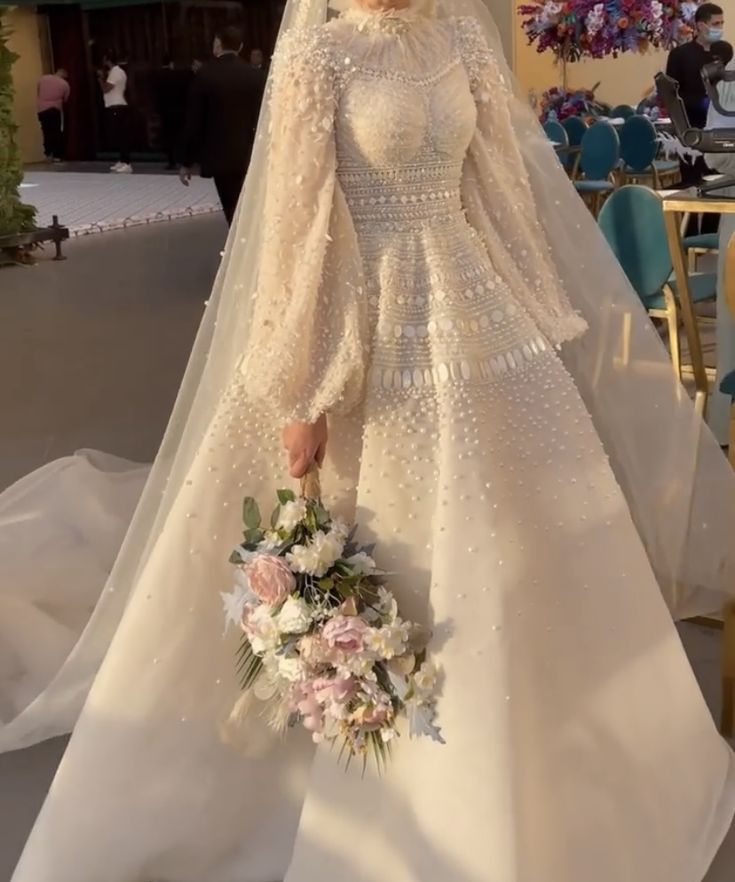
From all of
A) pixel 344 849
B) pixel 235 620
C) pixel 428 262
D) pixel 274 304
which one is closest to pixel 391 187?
pixel 428 262

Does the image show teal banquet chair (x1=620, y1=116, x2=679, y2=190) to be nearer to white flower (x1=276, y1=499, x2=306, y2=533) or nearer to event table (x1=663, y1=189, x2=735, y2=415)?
event table (x1=663, y1=189, x2=735, y2=415)

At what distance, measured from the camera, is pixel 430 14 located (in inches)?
76.1

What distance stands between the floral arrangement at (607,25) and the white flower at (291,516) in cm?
640

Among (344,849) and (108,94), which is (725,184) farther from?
(108,94)

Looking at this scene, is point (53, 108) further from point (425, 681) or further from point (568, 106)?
point (425, 681)

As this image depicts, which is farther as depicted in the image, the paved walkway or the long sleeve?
the paved walkway

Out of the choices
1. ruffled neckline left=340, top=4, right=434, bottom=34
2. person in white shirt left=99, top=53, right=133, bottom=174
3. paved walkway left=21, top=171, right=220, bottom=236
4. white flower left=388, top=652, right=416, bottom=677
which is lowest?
paved walkway left=21, top=171, right=220, bottom=236

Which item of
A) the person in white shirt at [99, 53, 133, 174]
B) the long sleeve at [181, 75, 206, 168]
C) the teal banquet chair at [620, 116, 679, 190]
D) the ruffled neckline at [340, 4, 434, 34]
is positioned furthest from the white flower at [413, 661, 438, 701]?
the person in white shirt at [99, 53, 133, 174]

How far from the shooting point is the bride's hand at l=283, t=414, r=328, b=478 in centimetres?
184

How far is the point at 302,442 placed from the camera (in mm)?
1844

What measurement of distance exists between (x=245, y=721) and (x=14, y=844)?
558mm

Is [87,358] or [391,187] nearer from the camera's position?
[391,187]

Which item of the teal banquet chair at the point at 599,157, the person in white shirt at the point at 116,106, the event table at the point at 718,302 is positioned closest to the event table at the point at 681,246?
the event table at the point at 718,302

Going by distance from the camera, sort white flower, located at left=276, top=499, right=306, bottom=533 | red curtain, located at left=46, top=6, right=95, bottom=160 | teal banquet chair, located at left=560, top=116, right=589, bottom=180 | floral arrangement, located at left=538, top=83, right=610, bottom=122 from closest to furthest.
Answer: white flower, located at left=276, top=499, right=306, bottom=533
teal banquet chair, located at left=560, top=116, right=589, bottom=180
floral arrangement, located at left=538, top=83, right=610, bottom=122
red curtain, located at left=46, top=6, right=95, bottom=160
